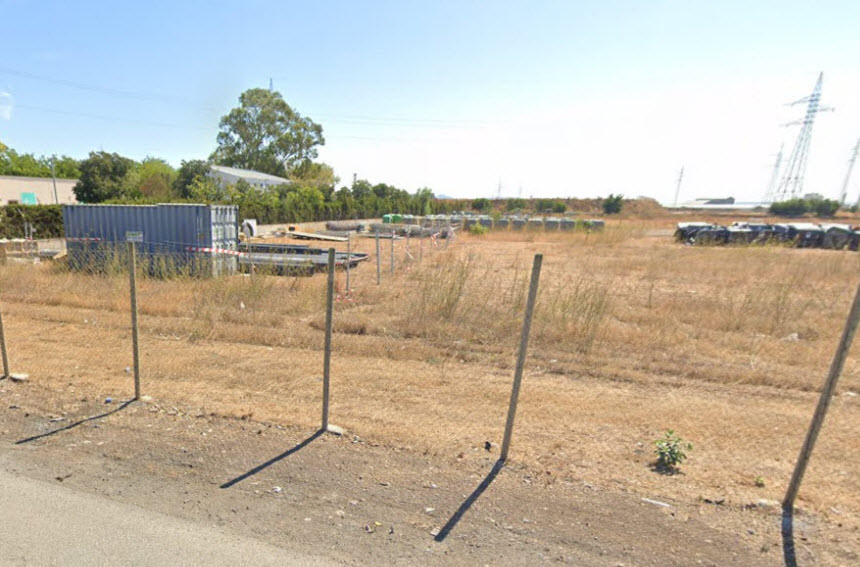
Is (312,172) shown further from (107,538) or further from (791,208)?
(791,208)

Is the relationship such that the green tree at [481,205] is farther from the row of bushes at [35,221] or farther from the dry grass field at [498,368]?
the dry grass field at [498,368]

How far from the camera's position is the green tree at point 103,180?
3553 cm

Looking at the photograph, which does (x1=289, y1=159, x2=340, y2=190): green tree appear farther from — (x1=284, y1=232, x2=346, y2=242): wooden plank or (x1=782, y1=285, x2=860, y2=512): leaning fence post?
(x1=782, y1=285, x2=860, y2=512): leaning fence post

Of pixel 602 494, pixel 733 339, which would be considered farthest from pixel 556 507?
pixel 733 339

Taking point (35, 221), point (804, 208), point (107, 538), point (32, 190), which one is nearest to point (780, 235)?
point (107, 538)

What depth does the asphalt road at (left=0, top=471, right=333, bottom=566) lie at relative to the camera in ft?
7.47

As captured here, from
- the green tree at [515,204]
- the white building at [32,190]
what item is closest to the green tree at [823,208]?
the green tree at [515,204]

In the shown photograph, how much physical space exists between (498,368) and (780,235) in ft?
102

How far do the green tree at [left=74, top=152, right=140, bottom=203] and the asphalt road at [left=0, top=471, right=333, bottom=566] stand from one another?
133ft

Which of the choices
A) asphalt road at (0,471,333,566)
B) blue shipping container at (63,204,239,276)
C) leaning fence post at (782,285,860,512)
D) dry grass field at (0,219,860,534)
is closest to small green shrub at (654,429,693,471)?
dry grass field at (0,219,860,534)

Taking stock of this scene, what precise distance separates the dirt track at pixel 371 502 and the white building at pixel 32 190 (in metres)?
47.8

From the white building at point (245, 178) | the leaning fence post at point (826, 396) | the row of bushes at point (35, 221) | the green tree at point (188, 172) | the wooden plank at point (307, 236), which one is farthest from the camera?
the white building at point (245, 178)

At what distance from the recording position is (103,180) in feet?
117

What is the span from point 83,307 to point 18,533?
7560mm
